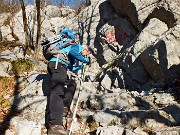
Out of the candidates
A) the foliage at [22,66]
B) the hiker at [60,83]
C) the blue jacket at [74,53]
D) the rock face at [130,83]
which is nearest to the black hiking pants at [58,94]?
the hiker at [60,83]

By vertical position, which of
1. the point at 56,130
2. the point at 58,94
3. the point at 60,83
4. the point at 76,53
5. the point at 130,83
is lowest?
the point at 56,130

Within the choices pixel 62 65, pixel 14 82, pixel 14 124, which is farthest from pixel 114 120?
pixel 14 82

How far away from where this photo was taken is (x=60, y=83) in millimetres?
4961

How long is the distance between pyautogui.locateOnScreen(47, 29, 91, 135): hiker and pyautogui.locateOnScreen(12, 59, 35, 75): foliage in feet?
9.86

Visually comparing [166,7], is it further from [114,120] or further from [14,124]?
[14,124]

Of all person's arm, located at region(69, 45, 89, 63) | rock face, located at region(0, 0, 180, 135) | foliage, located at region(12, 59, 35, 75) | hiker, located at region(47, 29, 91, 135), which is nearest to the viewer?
hiker, located at region(47, 29, 91, 135)

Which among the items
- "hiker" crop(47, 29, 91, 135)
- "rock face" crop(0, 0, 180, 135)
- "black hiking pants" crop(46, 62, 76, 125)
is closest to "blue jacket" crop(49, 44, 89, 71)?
"hiker" crop(47, 29, 91, 135)

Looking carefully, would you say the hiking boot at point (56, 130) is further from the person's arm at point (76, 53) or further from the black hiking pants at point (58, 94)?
the person's arm at point (76, 53)

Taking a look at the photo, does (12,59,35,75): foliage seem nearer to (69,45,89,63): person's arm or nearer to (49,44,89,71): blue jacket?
(49,44,89,71): blue jacket

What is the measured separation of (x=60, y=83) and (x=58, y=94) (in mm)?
258

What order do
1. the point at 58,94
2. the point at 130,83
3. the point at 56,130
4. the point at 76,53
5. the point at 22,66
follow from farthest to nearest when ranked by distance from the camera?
the point at 130,83
the point at 22,66
the point at 76,53
the point at 58,94
the point at 56,130

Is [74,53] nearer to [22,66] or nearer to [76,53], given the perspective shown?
[76,53]

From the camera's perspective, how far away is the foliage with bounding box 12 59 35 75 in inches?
312

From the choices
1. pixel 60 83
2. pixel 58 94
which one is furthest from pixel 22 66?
pixel 58 94
